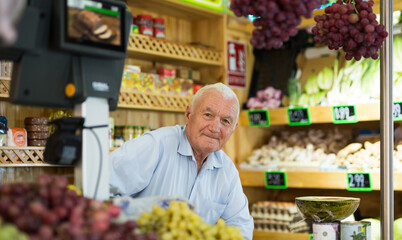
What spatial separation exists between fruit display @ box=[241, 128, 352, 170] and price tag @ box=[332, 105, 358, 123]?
0.40 metres

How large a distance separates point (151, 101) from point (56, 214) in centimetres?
277

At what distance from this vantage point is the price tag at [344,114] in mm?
3709

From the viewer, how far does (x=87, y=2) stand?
1413 mm

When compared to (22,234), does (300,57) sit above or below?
above

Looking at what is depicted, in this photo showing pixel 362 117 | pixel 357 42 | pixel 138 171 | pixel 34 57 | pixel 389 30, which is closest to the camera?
pixel 34 57

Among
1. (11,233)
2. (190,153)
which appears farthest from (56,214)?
(190,153)

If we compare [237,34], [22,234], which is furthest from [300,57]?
[22,234]

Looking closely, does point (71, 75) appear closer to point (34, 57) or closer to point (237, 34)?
point (34, 57)

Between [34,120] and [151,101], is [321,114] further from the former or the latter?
[34,120]

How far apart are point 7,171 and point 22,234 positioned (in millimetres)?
2397

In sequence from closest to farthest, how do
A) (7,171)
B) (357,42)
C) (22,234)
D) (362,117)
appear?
(22,234) < (357,42) < (7,171) < (362,117)

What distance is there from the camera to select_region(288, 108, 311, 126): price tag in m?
3.98

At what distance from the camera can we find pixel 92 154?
149 cm

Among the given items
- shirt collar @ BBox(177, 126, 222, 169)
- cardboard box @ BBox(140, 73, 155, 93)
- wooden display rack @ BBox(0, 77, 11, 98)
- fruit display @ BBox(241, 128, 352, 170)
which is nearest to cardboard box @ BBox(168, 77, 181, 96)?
cardboard box @ BBox(140, 73, 155, 93)
